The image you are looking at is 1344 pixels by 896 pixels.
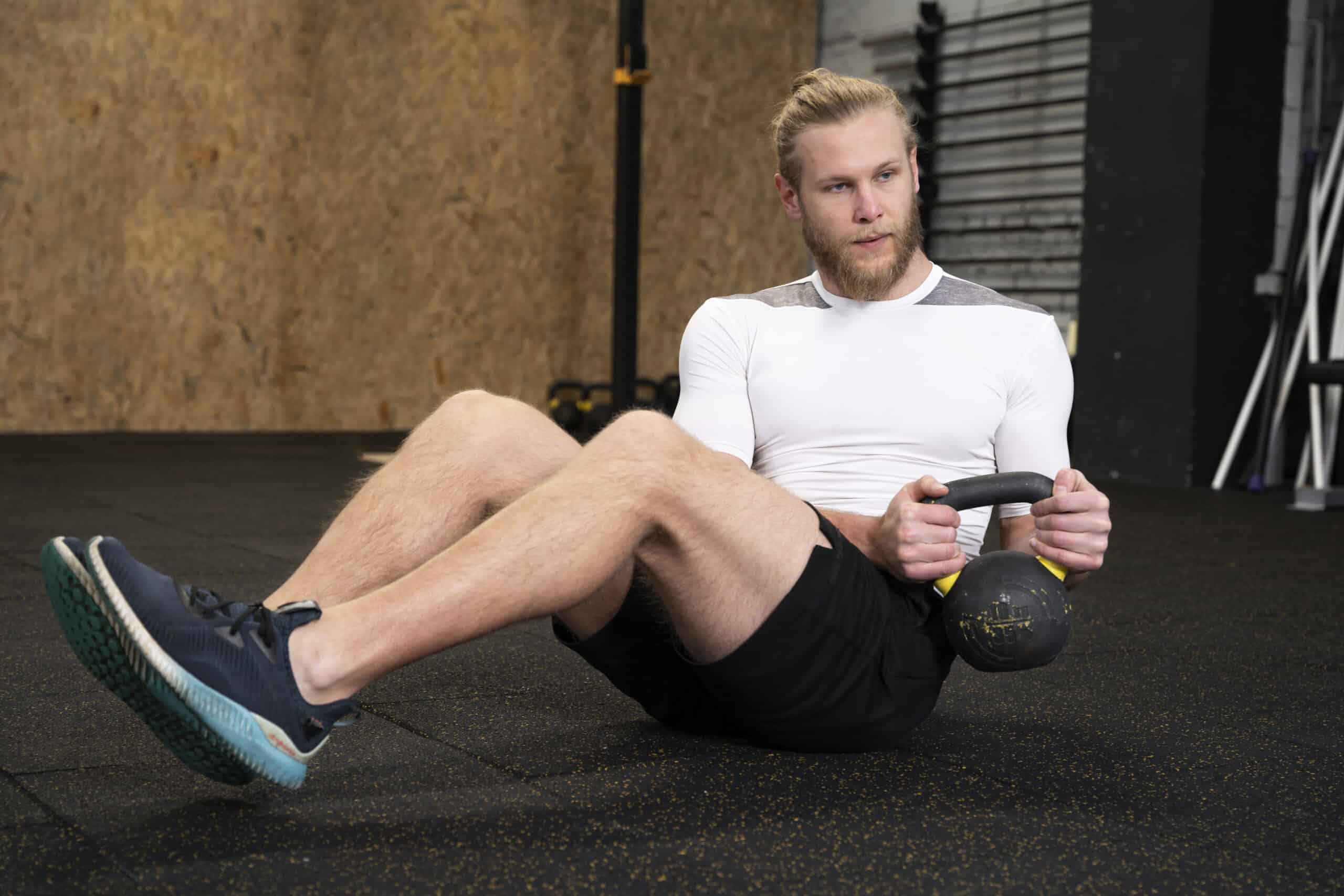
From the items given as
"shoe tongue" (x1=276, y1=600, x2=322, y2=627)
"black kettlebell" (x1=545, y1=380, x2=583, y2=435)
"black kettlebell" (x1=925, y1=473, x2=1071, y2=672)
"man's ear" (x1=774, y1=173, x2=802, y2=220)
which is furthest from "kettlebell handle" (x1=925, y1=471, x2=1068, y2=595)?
"black kettlebell" (x1=545, y1=380, x2=583, y2=435)

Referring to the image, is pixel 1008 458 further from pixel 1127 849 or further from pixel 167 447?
pixel 167 447

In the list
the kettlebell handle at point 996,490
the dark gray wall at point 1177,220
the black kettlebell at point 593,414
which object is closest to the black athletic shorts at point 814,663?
the kettlebell handle at point 996,490

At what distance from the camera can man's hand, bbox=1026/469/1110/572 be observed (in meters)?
1.56

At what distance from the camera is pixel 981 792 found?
62.1 inches

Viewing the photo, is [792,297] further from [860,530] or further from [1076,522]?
[1076,522]

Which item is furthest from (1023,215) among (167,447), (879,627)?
(879,627)

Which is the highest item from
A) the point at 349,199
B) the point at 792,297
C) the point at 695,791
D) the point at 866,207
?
the point at 349,199

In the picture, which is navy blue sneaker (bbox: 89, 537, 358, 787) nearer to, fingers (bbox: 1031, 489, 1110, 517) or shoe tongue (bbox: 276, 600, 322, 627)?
shoe tongue (bbox: 276, 600, 322, 627)

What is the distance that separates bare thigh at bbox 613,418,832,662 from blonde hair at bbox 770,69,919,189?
545mm

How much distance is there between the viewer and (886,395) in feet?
5.76

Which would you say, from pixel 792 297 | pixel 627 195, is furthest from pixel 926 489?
pixel 627 195

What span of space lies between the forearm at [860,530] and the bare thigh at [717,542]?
0.45 ft

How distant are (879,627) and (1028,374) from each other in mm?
395

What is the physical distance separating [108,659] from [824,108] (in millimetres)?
1097
